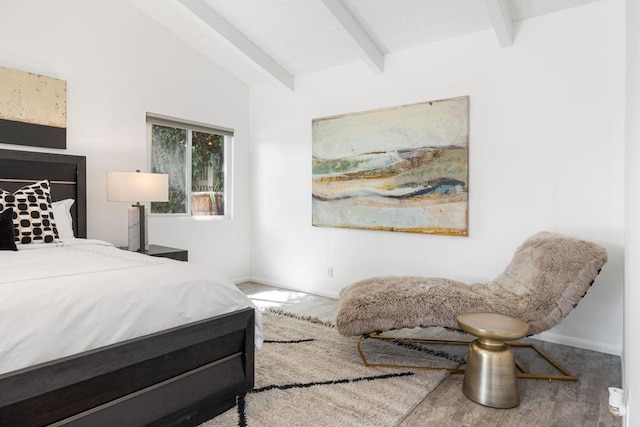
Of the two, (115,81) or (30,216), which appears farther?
(115,81)

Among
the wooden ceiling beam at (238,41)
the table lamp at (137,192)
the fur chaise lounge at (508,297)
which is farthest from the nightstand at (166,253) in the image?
the wooden ceiling beam at (238,41)

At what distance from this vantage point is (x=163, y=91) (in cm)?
413

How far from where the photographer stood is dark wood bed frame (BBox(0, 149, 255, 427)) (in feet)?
4.32

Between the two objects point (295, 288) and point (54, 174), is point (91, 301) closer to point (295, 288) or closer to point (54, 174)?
point (54, 174)

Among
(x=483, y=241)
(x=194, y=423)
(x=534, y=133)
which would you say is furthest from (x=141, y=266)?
(x=534, y=133)

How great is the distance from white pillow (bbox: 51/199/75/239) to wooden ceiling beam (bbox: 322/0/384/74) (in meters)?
2.56

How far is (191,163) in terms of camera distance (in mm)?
4539

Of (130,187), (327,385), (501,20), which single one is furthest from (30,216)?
(501,20)

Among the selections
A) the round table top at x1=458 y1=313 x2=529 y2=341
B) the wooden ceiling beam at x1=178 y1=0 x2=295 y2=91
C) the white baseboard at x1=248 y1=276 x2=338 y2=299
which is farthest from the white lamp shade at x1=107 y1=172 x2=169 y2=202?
the round table top at x1=458 y1=313 x2=529 y2=341

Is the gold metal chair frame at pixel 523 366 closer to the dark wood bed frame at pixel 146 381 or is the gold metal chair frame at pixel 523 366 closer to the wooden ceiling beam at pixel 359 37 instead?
the dark wood bed frame at pixel 146 381

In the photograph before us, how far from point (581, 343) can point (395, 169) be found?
6.54 ft

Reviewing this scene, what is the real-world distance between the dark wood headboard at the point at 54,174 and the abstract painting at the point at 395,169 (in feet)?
7.21

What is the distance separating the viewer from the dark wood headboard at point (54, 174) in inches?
122

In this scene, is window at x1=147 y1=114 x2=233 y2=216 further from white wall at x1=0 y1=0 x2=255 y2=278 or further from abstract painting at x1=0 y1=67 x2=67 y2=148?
abstract painting at x1=0 y1=67 x2=67 y2=148
